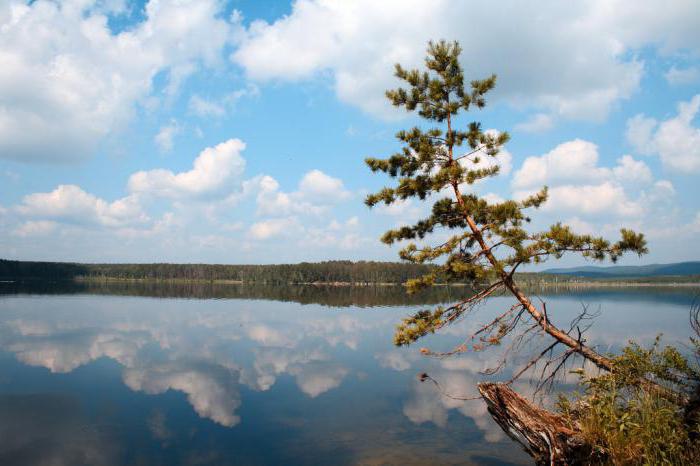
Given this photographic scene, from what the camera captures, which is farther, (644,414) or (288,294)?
(288,294)

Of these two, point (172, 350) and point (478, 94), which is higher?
point (478, 94)

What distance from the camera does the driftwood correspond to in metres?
8.06

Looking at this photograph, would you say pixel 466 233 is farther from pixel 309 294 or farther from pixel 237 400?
pixel 309 294

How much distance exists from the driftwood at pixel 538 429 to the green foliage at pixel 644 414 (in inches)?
10.2

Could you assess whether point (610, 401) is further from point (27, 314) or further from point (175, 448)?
point (27, 314)

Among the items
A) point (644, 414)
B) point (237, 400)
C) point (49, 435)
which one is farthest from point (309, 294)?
point (644, 414)

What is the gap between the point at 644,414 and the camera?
795cm

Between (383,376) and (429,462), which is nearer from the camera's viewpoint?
(429,462)

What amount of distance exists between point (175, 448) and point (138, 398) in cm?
592

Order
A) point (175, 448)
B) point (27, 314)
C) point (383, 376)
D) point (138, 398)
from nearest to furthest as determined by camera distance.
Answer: point (175, 448), point (138, 398), point (383, 376), point (27, 314)

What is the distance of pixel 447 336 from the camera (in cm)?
3531

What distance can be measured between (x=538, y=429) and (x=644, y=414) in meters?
1.78

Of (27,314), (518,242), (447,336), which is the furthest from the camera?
(27,314)

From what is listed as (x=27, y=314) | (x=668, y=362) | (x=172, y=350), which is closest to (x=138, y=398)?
(x=172, y=350)
